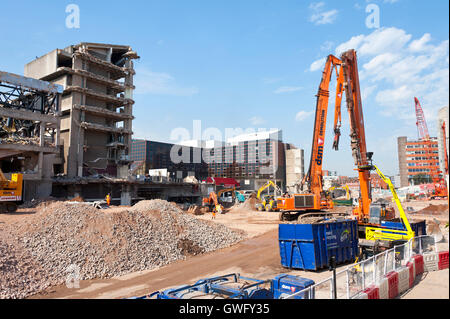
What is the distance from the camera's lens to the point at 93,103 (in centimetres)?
5384

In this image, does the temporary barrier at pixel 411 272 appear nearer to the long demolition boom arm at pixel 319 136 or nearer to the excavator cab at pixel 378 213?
the excavator cab at pixel 378 213

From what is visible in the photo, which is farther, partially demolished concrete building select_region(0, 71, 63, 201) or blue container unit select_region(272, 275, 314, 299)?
partially demolished concrete building select_region(0, 71, 63, 201)

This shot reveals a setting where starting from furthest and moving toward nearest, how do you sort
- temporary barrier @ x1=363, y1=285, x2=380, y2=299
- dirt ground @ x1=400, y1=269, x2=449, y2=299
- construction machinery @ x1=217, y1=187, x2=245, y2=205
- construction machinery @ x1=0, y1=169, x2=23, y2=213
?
construction machinery @ x1=217, y1=187, x2=245, y2=205 < construction machinery @ x1=0, y1=169, x2=23, y2=213 < dirt ground @ x1=400, y1=269, x2=449, y2=299 < temporary barrier @ x1=363, y1=285, x2=380, y2=299

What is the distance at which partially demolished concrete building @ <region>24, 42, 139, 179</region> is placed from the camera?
49.2m

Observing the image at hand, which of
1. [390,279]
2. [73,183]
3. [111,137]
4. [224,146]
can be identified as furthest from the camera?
[224,146]

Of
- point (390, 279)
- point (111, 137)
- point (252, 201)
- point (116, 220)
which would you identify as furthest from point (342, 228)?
point (111, 137)

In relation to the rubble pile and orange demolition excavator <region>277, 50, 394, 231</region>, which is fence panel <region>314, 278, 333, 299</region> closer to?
orange demolition excavator <region>277, 50, 394, 231</region>

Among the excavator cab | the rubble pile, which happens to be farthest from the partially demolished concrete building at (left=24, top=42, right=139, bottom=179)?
the excavator cab

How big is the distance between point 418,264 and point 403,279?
228 centimetres

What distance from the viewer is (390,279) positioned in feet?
31.7

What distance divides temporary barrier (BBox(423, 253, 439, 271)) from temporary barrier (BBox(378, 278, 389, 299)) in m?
4.60

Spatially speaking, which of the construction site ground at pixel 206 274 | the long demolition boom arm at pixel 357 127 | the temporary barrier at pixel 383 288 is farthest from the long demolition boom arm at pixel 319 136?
the temporary barrier at pixel 383 288

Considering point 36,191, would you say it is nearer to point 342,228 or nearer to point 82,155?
point 82,155
